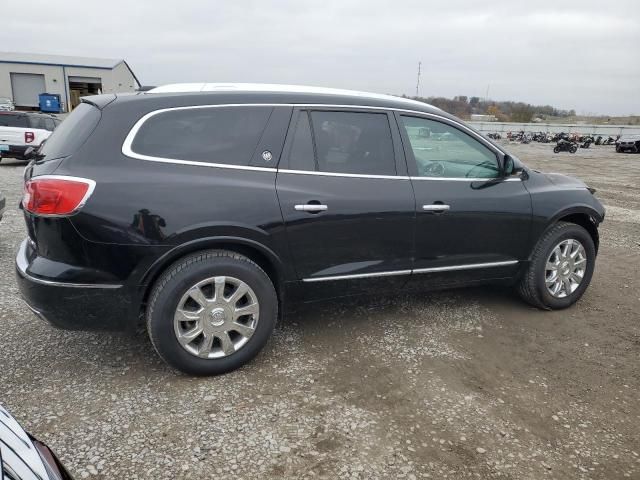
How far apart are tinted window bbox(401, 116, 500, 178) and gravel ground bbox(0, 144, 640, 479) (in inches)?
48.5

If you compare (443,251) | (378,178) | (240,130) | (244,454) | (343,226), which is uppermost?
(240,130)

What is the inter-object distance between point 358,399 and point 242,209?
134cm

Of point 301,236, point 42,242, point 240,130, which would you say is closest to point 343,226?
point 301,236

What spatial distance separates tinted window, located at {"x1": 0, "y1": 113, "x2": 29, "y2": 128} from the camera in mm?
13742

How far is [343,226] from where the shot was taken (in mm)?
3307

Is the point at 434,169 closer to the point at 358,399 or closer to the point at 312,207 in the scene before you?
the point at 312,207

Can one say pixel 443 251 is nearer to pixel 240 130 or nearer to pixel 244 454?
pixel 240 130

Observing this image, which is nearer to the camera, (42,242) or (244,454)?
(244,454)

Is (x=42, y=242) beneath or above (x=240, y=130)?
beneath

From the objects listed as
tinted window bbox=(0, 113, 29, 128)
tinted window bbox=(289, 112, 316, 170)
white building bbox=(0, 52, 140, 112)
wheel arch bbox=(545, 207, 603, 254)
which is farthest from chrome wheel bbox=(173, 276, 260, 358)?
white building bbox=(0, 52, 140, 112)

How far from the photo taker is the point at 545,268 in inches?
167

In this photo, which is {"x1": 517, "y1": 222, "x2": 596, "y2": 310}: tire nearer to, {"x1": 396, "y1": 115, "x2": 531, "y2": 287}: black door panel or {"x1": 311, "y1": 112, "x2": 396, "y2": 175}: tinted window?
{"x1": 396, "y1": 115, "x2": 531, "y2": 287}: black door panel

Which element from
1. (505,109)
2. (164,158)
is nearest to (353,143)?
(164,158)

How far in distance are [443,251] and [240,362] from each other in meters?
1.72
